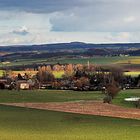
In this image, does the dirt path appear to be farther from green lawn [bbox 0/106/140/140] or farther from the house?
the house

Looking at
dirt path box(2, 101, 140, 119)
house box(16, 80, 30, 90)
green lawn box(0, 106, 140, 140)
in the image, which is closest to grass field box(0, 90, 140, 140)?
green lawn box(0, 106, 140, 140)

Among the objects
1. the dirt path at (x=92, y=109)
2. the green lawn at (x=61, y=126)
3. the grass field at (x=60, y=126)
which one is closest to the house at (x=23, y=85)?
the dirt path at (x=92, y=109)

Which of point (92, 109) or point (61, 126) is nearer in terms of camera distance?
point (61, 126)

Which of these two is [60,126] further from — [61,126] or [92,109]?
[92,109]

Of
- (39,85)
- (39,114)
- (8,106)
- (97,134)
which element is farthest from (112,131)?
(39,85)

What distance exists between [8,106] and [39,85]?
64.2m

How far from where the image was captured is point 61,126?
58719 millimetres

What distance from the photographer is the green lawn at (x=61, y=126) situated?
50625 millimetres

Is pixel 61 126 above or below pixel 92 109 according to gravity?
above

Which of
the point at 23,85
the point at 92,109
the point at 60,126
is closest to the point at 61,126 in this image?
the point at 60,126

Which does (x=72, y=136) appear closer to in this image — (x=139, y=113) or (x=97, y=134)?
(x=97, y=134)

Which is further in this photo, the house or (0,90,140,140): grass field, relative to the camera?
the house

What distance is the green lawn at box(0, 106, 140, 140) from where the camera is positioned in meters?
50.6

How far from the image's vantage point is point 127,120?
2591 inches
